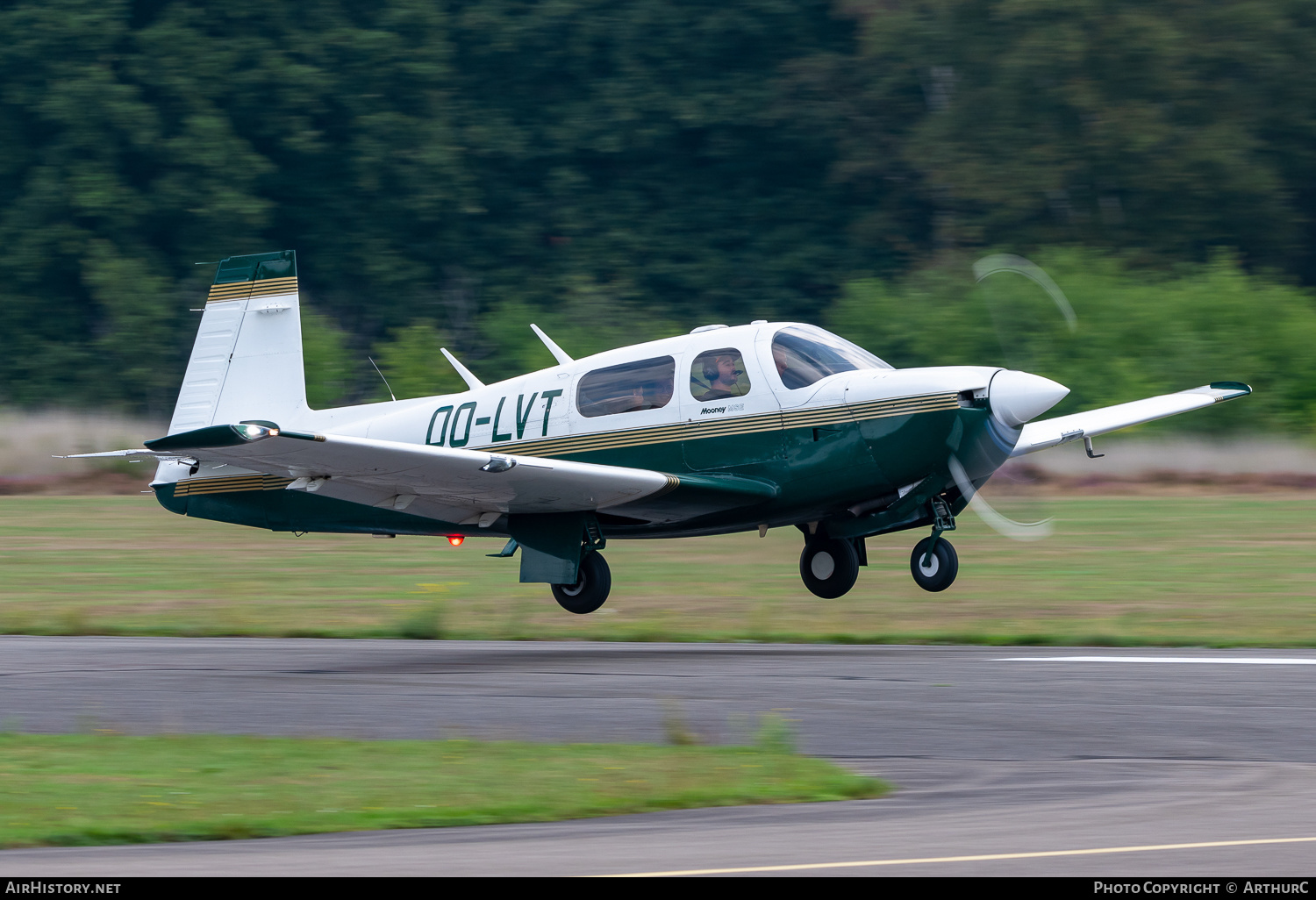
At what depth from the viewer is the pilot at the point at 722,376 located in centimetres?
1361

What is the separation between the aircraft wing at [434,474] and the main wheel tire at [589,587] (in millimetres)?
725

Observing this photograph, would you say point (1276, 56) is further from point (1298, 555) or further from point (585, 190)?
point (1298, 555)

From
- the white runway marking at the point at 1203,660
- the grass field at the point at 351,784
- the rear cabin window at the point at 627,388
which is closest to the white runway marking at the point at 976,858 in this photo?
the grass field at the point at 351,784

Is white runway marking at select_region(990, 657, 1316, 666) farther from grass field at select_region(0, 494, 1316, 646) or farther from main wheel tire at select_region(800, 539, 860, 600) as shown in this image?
main wheel tire at select_region(800, 539, 860, 600)

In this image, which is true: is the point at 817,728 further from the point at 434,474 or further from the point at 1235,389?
the point at 1235,389

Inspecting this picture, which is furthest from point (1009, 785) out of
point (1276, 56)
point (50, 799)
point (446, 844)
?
point (1276, 56)

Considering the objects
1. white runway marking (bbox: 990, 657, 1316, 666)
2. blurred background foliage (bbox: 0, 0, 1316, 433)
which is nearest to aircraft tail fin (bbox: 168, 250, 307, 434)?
white runway marking (bbox: 990, 657, 1316, 666)

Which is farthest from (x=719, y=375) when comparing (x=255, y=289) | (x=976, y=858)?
(x=976, y=858)

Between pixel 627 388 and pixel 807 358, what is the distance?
1582 millimetres

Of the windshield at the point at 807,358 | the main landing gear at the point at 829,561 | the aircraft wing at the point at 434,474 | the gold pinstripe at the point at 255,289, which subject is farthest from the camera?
the gold pinstripe at the point at 255,289

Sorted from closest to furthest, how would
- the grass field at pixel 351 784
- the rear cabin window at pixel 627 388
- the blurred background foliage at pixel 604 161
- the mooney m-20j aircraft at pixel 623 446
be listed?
the grass field at pixel 351 784 < the mooney m-20j aircraft at pixel 623 446 < the rear cabin window at pixel 627 388 < the blurred background foliage at pixel 604 161

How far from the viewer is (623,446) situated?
14.0 m

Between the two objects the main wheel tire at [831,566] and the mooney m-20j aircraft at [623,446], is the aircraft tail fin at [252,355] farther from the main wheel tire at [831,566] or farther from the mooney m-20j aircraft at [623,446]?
the main wheel tire at [831,566]

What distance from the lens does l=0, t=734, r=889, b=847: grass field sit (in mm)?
7023
